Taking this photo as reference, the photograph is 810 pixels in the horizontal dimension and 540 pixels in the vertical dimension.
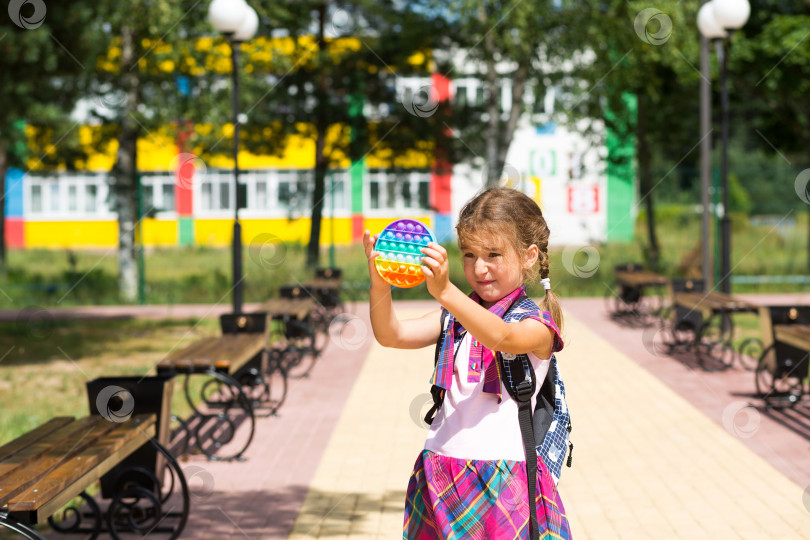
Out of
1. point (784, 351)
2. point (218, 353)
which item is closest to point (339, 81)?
point (784, 351)

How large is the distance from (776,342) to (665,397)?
1123 mm

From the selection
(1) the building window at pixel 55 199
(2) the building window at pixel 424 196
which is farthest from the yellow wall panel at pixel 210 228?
(2) the building window at pixel 424 196

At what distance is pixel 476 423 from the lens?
2561 mm

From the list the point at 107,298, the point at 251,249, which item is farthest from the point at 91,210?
the point at 107,298

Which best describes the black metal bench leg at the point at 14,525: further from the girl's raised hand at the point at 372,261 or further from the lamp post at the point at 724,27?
the lamp post at the point at 724,27

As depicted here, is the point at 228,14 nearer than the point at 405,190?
Yes

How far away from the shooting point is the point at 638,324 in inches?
550

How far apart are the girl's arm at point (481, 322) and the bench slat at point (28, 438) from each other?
2.56m

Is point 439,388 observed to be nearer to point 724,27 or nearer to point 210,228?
point 724,27

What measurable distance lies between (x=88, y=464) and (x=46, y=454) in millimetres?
285

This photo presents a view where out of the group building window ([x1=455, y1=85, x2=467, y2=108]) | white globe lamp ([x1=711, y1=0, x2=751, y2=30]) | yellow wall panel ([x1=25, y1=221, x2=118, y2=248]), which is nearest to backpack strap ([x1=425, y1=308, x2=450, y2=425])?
white globe lamp ([x1=711, y1=0, x2=751, y2=30])

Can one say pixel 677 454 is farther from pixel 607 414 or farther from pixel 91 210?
pixel 91 210

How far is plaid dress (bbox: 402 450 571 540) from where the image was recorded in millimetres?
2521

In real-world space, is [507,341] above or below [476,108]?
below
